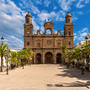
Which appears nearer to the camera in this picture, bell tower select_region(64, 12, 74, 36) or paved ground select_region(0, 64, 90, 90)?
paved ground select_region(0, 64, 90, 90)

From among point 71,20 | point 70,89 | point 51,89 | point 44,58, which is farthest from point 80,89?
point 71,20

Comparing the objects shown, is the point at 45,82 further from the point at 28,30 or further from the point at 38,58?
the point at 28,30

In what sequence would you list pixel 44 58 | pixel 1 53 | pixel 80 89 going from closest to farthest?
pixel 80 89, pixel 1 53, pixel 44 58

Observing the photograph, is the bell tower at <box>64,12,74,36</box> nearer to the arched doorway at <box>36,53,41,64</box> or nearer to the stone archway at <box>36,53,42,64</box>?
the stone archway at <box>36,53,42,64</box>

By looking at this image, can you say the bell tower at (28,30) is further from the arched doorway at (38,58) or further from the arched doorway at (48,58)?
the arched doorway at (48,58)

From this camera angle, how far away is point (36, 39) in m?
51.0

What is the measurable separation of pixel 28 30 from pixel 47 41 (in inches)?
440

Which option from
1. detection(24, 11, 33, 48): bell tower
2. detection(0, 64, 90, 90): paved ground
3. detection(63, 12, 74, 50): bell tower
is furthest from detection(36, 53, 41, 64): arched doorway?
detection(0, 64, 90, 90): paved ground

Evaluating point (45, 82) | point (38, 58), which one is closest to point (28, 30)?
point (38, 58)

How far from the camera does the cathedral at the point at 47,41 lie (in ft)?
165

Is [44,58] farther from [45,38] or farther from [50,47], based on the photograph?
[45,38]

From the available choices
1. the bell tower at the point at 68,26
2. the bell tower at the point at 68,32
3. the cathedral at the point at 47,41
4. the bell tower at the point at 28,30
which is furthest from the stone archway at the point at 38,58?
the bell tower at the point at 68,26

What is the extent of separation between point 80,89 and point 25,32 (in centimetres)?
4619

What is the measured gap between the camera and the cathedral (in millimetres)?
50312
